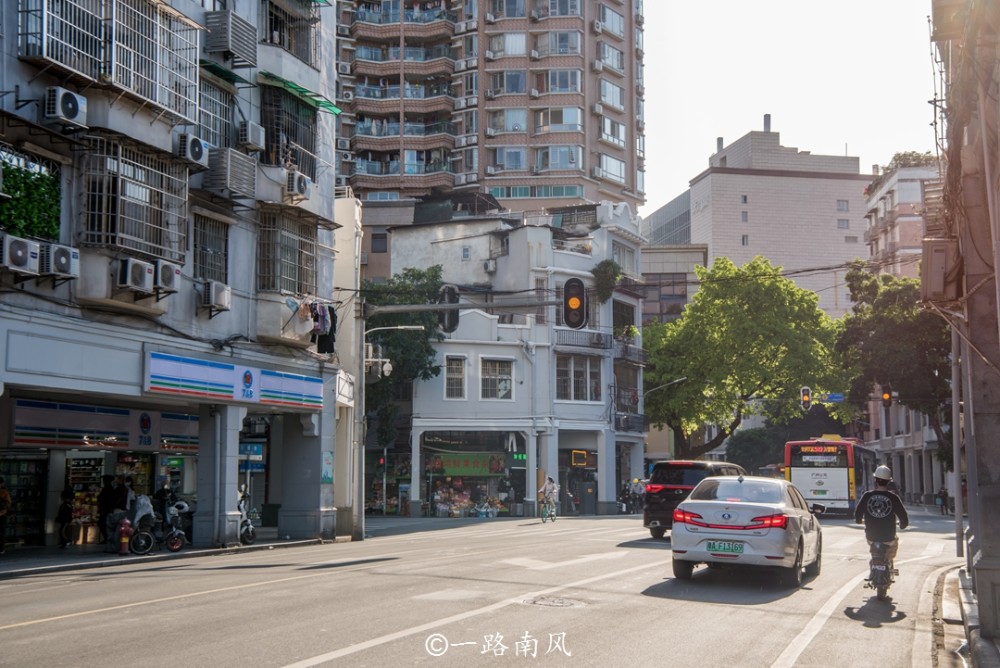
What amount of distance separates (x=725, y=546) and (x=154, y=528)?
14.6m

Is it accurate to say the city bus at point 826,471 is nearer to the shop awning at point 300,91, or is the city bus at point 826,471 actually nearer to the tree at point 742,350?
the tree at point 742,350

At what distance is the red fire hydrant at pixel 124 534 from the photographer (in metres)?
23.6

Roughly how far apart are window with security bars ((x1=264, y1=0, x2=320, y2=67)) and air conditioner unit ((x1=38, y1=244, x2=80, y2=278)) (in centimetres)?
1108

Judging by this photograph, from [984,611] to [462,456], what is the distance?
45256 mm

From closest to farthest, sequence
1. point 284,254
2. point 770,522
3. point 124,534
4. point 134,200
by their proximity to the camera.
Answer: point 770,522
point 134,200
point 124,534
point 284,254

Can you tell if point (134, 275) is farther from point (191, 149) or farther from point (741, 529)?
point (741, 529)

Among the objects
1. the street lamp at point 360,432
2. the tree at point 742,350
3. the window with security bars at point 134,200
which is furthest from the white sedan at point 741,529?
the tree at point 742,350

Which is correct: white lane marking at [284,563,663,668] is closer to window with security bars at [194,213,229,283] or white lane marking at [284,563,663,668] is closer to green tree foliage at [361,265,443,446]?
window with security bars at [194,213,229,283]

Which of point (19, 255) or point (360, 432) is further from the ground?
point (19, 255)

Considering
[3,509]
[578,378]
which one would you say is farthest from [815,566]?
[578,378]

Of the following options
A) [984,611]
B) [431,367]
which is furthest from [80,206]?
[431,367]

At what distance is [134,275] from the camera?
22.3 metres

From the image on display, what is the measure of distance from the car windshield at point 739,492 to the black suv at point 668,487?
947cm

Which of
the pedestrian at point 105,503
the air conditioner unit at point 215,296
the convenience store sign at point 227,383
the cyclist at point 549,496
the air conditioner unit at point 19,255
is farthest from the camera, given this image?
the cyclist at point 549,496
